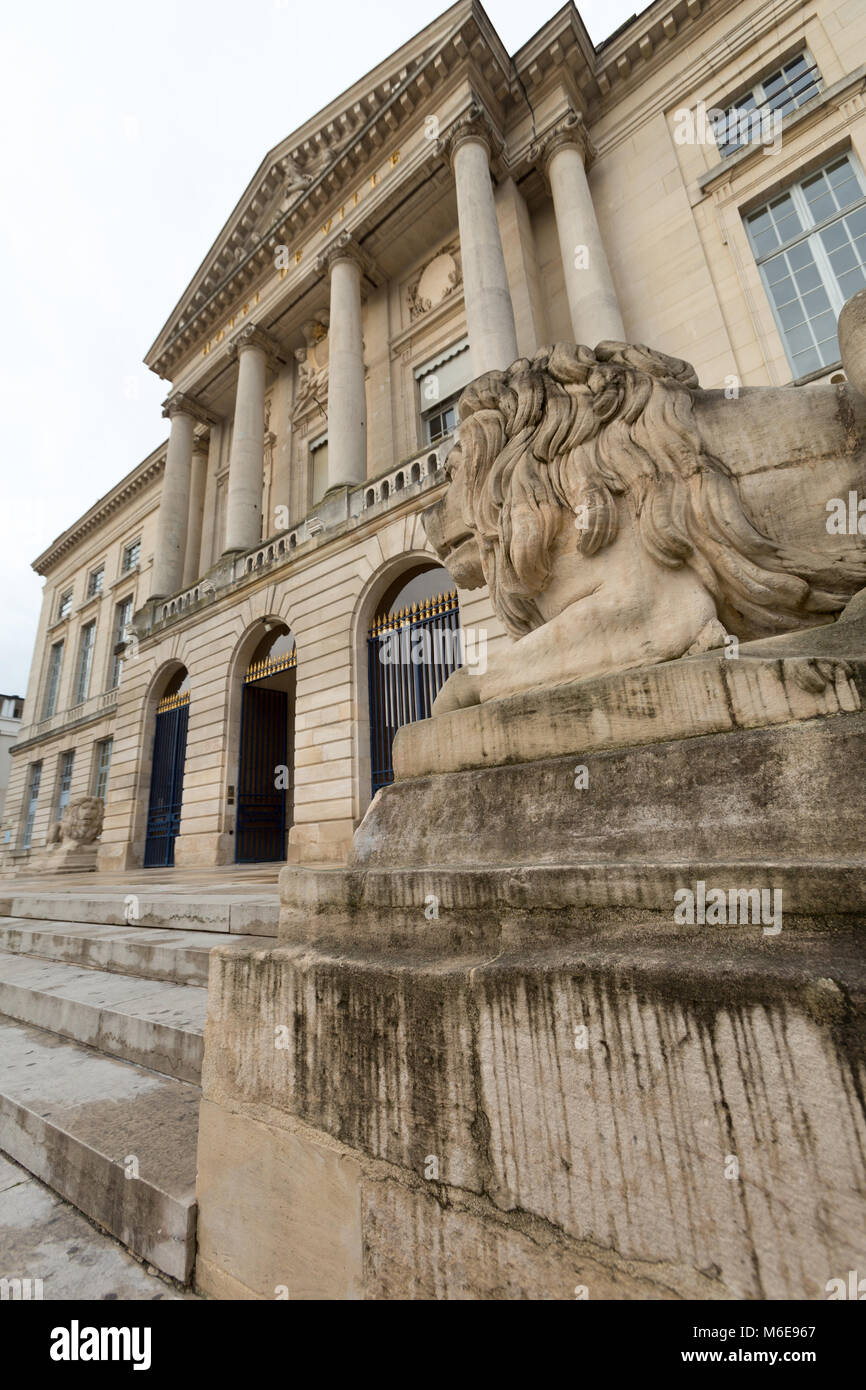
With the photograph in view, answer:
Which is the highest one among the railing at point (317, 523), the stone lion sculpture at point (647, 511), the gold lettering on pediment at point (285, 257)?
the gold lettering on pediment at point (285, 257)

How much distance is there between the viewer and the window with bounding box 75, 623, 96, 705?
2264 cm

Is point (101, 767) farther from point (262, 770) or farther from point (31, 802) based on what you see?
point (262, 770)

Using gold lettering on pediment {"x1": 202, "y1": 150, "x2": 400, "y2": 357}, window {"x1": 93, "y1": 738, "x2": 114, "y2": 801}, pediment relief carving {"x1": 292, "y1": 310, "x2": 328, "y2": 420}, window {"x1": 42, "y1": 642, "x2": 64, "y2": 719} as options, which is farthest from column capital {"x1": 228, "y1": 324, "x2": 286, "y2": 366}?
window {"x1": 42, "y1": 642, "x2": 64, "y2": 719}

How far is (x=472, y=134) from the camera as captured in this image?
1109 cm

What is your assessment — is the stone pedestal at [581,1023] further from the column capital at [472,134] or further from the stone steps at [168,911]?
the column capital at [472,134]

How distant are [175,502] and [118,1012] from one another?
1572cm

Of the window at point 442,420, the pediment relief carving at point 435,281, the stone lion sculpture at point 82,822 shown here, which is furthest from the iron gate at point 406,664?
the stone lion sculpture at point 82,822

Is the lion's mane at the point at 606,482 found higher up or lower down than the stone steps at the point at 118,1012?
higher up

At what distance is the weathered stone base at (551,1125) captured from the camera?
0.83 meters

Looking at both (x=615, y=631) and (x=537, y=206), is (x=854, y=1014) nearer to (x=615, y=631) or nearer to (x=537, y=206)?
(x=615, y=631)

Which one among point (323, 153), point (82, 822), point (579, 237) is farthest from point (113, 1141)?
point (323, 153)

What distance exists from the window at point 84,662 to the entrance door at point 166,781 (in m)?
11.2
